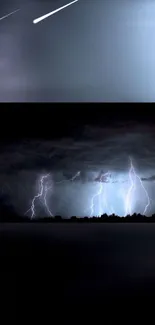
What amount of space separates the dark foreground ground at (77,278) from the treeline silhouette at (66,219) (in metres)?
1.80

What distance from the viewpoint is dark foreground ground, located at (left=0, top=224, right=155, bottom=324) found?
127 cm

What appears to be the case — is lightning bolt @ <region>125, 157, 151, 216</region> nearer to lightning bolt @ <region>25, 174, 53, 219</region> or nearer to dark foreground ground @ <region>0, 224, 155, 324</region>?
lightning bolt @ <region>25, 174, 53, 219</region>

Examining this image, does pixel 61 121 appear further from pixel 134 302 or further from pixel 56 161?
pixel 134 302

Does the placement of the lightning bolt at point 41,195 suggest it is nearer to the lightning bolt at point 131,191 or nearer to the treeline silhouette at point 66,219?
the treeline silhouette at point 66,219

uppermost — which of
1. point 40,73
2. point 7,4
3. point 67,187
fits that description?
point 7,4

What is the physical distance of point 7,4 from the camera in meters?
4.02

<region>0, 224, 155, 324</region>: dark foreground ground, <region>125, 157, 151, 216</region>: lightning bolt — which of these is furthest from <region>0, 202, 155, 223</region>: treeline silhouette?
<region>0, 224, 155, 324</region>: dark foreground ground

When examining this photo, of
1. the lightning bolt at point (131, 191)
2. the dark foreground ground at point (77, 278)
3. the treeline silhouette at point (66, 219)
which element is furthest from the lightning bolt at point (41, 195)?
the dark foreground ground at point (77, 278)

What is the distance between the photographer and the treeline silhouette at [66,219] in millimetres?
4535

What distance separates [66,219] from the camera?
15.1ft

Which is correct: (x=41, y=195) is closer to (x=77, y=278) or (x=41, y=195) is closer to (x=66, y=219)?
(x=66, y=219)

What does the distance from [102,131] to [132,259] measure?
270 cm

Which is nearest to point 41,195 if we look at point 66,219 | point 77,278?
point 66,219

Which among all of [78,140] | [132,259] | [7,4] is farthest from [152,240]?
[7,4]
